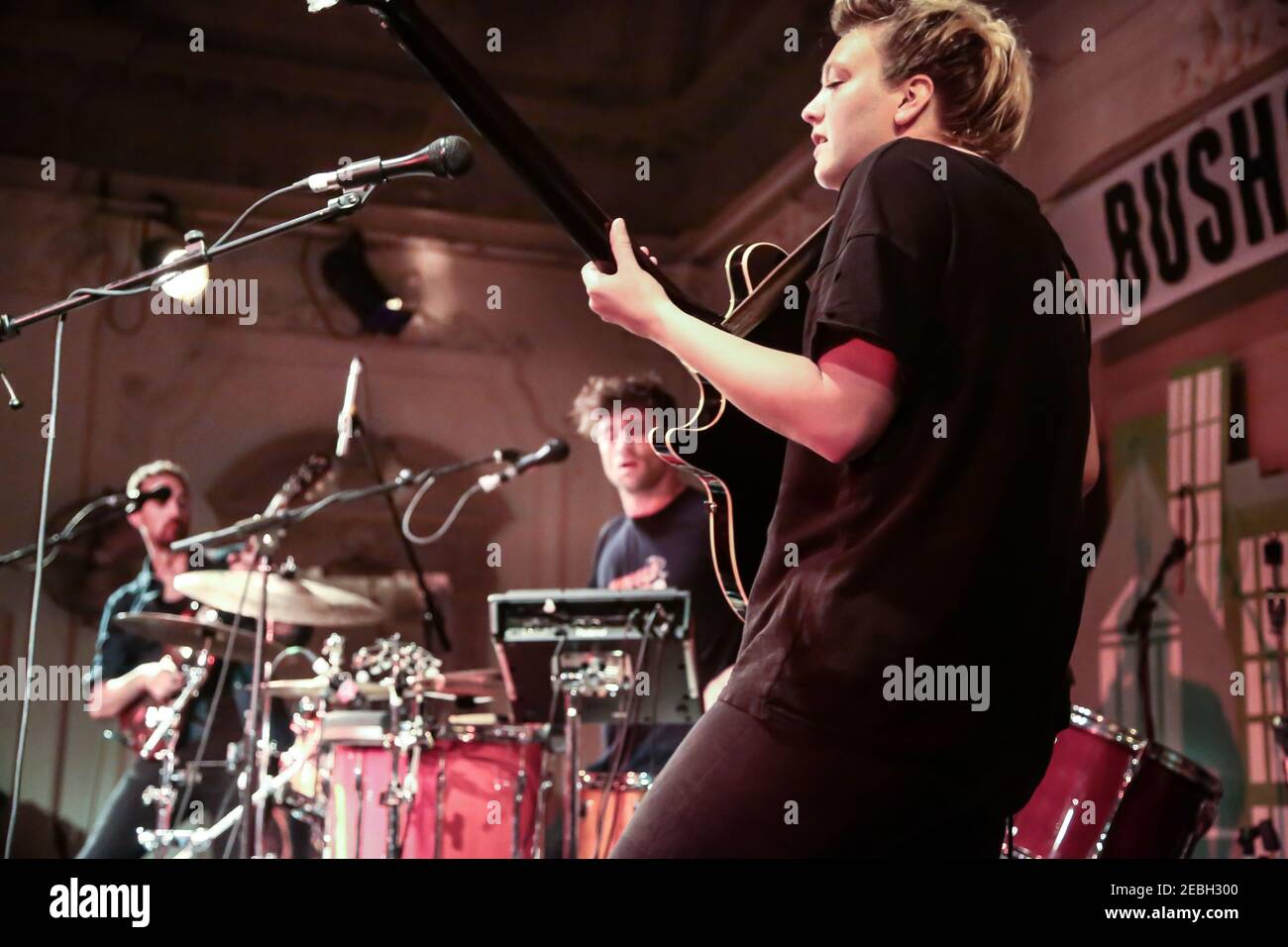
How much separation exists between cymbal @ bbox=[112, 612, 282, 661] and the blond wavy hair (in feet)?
11.7

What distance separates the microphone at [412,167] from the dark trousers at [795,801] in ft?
3.50

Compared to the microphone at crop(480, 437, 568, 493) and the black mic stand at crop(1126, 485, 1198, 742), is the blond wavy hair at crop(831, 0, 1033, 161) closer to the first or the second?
the microphone at crop(480, 437, 568, 493)

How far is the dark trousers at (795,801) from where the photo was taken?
1.22 meters

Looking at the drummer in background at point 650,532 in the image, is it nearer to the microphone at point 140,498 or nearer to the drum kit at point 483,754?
the drum kit at point 483,754

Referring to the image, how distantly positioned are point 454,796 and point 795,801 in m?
2.83

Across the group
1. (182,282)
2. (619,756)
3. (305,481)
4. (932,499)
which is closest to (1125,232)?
(619,756)

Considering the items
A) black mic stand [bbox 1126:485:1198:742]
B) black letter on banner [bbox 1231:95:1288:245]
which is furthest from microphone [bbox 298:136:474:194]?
black mic stand [bbox 1126:485:1198:742]

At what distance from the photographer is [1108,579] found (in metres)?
4.93

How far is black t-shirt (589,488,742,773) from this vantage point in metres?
3.92

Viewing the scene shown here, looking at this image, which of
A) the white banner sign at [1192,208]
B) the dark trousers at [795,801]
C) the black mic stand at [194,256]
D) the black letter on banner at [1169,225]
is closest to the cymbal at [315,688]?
the black mic stand at [194,256]

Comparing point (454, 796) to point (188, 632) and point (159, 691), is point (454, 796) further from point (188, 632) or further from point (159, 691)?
point (159, 691)

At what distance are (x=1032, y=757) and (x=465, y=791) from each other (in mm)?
2822
